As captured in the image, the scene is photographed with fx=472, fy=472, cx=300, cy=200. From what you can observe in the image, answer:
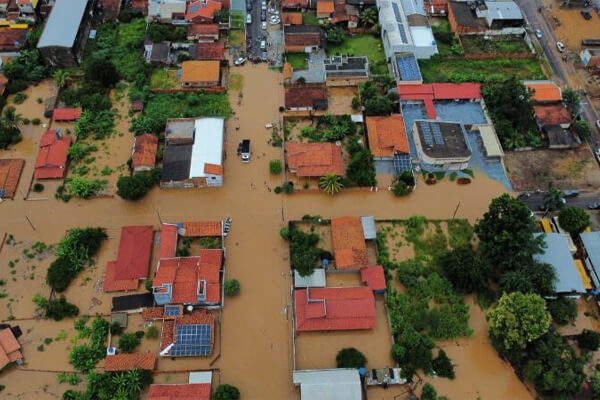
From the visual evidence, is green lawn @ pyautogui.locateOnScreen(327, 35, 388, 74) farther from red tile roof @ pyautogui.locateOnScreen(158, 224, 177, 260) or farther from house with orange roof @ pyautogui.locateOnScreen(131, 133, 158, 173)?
red tile roof @ pyautogui.locateOnScreen(158, 224, 177, 260)

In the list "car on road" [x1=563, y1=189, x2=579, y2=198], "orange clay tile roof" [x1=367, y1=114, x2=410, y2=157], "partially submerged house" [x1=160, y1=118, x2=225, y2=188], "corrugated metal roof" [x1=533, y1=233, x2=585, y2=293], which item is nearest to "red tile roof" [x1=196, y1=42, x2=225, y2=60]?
"partially submerged house" [x1=160, y1=118, x2=225, y2=188]

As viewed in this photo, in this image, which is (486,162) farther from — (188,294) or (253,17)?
(253,17)

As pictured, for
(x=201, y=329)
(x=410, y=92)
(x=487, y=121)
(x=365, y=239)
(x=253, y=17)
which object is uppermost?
(x=253, y=17)

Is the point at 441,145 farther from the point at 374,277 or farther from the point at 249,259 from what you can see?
the point at 249,259

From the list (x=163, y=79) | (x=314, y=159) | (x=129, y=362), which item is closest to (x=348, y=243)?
(x=314, y=159)

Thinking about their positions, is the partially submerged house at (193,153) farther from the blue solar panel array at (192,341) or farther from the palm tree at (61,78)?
the palm tree at (61,78)

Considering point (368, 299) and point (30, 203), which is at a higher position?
point (30, 203)

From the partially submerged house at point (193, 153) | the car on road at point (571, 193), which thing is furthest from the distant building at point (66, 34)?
the car on road at point (571, 193)

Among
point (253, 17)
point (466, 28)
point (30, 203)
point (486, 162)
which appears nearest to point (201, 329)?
point (30, 203)
